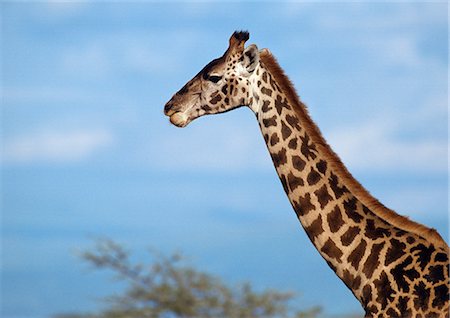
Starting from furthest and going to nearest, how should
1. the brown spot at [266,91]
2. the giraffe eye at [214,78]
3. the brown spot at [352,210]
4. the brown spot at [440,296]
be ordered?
the giraffe eye at [214,78]
the brown spot at [266,91]
the brown spot at [352,210]
the brown spot at [440,296]

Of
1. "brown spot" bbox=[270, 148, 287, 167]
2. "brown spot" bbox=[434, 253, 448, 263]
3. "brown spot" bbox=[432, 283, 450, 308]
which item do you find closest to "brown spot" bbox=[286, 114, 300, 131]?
"brown spot" bbox=[270, 148, 287, 167]

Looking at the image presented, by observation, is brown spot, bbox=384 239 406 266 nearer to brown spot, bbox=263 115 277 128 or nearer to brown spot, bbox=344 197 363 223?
brown spot, bbox=344 197 363 223

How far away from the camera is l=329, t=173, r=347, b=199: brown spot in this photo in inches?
313

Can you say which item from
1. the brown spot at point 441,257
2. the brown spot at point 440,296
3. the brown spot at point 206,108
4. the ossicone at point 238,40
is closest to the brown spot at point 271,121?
the brown spot at point 206,108

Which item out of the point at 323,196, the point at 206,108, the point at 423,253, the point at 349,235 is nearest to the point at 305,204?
the point at 323,196

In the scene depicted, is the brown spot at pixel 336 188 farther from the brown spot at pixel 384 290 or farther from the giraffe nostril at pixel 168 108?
the giraffe nostril at pixel 168 108

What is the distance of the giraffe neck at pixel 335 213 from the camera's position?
7664mm

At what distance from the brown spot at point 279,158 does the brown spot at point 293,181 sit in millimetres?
151

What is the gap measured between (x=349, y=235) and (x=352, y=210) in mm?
231

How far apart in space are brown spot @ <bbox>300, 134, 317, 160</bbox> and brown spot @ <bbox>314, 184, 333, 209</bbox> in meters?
0.32

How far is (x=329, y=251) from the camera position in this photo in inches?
311

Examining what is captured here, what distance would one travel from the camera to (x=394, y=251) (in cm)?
771

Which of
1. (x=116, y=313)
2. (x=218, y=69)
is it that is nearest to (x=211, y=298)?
(x=116, y=313)

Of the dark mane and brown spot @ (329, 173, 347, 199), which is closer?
the dark mane
